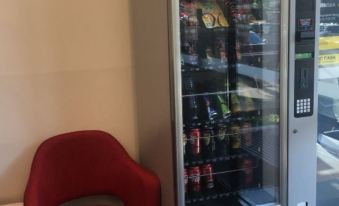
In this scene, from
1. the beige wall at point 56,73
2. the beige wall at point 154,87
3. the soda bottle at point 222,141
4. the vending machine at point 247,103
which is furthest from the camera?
the soda bottle at point 222,141

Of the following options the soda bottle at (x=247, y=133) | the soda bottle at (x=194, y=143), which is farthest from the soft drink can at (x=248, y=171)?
the soda bottle at (x=194, y=143)

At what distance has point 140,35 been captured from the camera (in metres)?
2.35

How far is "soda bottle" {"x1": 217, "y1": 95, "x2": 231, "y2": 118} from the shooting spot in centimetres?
239

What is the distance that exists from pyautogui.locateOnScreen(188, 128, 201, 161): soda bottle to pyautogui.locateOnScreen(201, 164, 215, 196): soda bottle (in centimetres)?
10

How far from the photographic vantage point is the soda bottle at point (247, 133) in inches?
95.7

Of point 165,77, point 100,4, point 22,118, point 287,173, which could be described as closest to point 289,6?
point 165,77

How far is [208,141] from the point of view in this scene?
7.83ft

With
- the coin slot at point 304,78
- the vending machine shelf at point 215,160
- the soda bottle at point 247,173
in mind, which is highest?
the coin slot at point 304,78

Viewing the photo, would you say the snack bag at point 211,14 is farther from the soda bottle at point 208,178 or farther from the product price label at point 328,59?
the soda bottle at point 208,178

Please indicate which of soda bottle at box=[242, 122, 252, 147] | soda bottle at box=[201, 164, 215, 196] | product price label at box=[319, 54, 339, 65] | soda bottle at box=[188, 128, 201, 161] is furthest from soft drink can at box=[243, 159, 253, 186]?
product price label at box=[319, 54, 339, 65]

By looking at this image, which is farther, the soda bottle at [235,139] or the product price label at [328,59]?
the soda bottle at [235,139]

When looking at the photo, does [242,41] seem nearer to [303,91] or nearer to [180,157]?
[303,91]

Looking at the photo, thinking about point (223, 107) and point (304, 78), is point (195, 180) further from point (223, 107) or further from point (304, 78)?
point (304, 78)

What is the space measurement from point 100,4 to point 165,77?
664 millimetres
